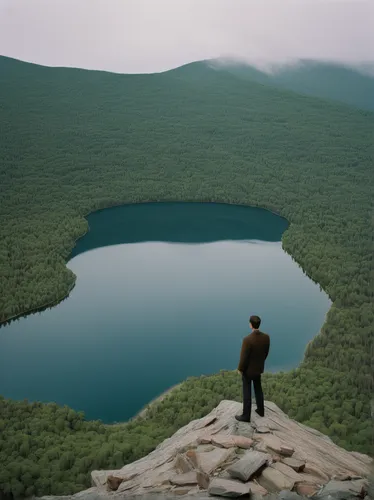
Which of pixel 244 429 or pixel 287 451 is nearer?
pixel 287 451

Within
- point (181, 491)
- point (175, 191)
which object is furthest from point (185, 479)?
point (175, 191)

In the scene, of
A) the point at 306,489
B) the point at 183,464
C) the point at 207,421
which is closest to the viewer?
the point at 306,489

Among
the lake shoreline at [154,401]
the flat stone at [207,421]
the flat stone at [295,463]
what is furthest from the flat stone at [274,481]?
the lake shoreline at [154,401]

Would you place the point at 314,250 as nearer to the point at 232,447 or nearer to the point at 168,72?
the point at 232,447

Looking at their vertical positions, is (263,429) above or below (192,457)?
above

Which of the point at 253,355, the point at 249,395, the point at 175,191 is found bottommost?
the point at 249,395

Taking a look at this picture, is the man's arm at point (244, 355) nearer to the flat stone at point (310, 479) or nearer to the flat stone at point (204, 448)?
the flat stone at point (204, 448)

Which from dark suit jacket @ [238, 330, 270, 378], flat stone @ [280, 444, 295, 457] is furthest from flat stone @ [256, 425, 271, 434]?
dark suit jacket @ [238, 330, 270, 378]

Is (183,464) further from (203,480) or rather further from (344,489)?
(344,489)
